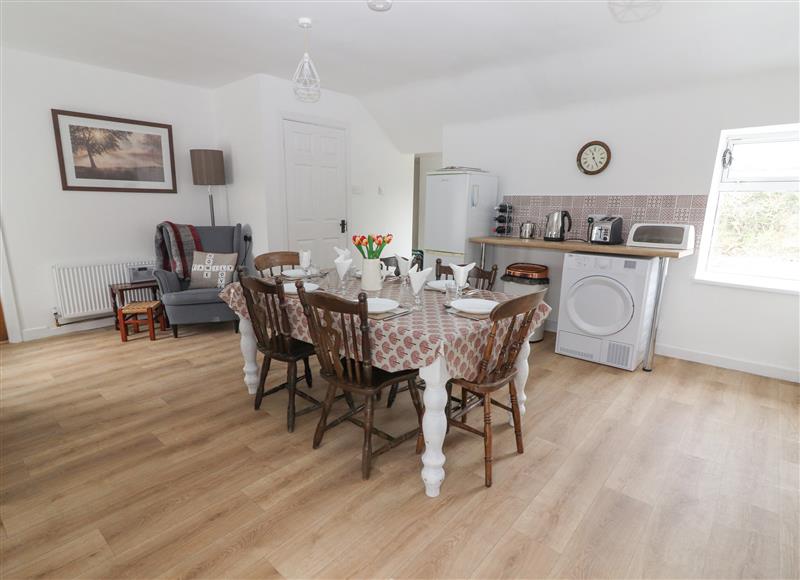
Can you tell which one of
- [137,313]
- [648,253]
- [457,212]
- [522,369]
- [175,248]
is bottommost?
[137,313]

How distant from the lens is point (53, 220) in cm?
377

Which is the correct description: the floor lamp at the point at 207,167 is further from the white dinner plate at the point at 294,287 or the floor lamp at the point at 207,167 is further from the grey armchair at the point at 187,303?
the white dinner plate at the point at 294,287

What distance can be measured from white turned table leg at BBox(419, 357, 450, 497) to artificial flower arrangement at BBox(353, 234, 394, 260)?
76cm

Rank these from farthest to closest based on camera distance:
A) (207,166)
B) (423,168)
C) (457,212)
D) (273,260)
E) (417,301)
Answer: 1. (423,168)
2. (207,166)
3. (457,212)
4. (273,260)
5. (417,301)

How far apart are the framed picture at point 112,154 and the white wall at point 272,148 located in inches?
25.2

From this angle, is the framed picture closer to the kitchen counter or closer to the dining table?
the dining table

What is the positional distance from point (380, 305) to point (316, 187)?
311cm

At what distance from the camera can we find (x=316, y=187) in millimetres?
4680

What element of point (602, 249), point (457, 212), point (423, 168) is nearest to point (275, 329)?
point (457, 212)

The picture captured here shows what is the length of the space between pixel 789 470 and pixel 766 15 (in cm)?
251

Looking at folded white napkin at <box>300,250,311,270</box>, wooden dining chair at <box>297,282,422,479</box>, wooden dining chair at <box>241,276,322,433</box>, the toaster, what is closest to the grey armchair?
folded white napkin at <box>300,250,311,270</box>

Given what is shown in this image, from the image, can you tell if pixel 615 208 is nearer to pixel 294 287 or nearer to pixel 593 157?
pixel 593 157

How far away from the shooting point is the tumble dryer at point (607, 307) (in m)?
3.10

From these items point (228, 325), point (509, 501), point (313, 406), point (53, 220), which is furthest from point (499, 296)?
point (53, 220)
